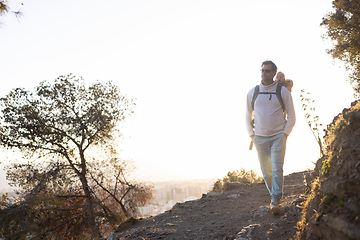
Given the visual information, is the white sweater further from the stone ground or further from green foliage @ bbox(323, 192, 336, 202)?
green foliage @ bbox(323, 192, 336, 202)

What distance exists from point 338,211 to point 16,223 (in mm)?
12353

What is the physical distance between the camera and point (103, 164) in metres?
15.8

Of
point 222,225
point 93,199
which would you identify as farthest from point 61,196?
point 222,225

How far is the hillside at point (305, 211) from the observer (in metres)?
2.52

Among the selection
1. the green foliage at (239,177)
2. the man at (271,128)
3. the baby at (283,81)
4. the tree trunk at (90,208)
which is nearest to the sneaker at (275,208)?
the man at (271,128)

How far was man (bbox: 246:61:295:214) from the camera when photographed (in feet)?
15.9

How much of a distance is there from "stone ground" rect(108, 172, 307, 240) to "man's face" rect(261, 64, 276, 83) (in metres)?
2.11

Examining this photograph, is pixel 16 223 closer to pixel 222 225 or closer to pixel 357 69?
pixel 222 225

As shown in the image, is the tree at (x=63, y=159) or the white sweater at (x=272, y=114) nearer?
the white sweater at (x=272, y=114)

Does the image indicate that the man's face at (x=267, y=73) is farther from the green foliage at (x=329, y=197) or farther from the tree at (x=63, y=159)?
the tree at (x=63, y=159)

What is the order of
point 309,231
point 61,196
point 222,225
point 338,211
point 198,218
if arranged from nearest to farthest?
point 338,211
point 309,231
point 222,225
point 198,218
point 61,196

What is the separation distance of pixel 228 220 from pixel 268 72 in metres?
3.00

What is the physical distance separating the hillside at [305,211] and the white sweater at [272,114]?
831mm

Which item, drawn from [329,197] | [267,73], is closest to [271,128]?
[267,73]
